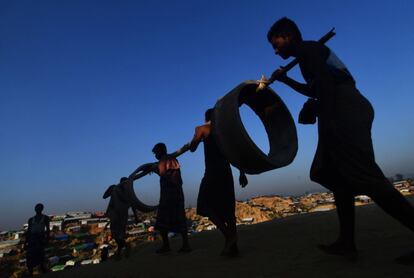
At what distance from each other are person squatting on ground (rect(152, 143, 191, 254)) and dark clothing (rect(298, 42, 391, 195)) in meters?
3.25

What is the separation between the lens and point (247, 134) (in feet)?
11.5

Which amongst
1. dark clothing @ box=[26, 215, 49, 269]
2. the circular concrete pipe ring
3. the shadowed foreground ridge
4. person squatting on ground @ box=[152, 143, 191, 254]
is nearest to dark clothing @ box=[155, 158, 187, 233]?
person squatting on ground @ box=[152, 143, 191, 254]

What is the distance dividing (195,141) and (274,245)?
5.74 ft

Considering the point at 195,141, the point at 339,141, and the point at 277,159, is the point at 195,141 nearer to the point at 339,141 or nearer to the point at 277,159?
the point at 277,159

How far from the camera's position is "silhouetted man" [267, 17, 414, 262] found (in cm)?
219

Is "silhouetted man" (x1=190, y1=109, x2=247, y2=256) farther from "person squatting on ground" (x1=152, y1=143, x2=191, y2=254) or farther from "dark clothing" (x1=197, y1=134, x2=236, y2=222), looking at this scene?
"person squatting on ground" (x1=152, y1=143, x2=191, y2=254)

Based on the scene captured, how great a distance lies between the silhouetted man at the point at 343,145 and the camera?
2.19 metres

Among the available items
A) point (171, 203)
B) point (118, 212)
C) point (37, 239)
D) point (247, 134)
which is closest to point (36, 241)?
point (37, 239)

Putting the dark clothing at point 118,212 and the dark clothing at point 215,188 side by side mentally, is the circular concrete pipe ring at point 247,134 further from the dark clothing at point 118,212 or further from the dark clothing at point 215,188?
the dark clothing at point 118,212

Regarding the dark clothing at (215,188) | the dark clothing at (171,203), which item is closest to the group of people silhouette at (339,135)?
the dark clothing at (215,188)

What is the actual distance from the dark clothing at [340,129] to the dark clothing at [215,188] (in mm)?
1540

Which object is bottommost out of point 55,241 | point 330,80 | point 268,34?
point 55,241

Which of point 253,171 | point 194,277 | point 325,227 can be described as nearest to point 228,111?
point 253,171

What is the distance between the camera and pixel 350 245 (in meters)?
2.62
